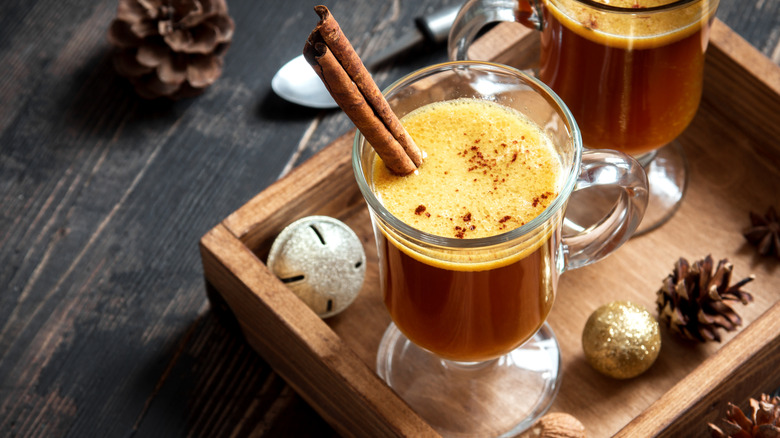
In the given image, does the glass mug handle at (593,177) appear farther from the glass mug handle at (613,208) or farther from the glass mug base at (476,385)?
the glass mug base at (476,385)

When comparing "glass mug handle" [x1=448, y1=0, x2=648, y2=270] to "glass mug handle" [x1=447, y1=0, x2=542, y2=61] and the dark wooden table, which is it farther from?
the dark wooden table

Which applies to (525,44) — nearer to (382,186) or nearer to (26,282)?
(382,186)

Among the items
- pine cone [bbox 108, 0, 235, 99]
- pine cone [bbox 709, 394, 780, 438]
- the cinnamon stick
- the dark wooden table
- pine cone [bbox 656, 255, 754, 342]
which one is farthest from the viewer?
pine cone [bbox 108, 0, 235, 99]

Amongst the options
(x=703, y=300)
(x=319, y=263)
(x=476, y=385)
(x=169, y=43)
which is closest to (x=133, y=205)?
(x=169, y=43)

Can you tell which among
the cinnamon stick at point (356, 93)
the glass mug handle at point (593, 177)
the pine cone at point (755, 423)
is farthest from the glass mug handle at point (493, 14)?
the pine cone at point (755, 423)

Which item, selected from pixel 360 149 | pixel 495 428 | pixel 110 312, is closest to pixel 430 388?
pixel 495 428

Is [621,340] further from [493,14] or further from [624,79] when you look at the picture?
[493,14]

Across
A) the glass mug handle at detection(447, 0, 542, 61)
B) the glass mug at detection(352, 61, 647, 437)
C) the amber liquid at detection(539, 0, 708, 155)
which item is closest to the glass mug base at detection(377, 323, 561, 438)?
the glass mug at detection(352, 61, 647, 437)
